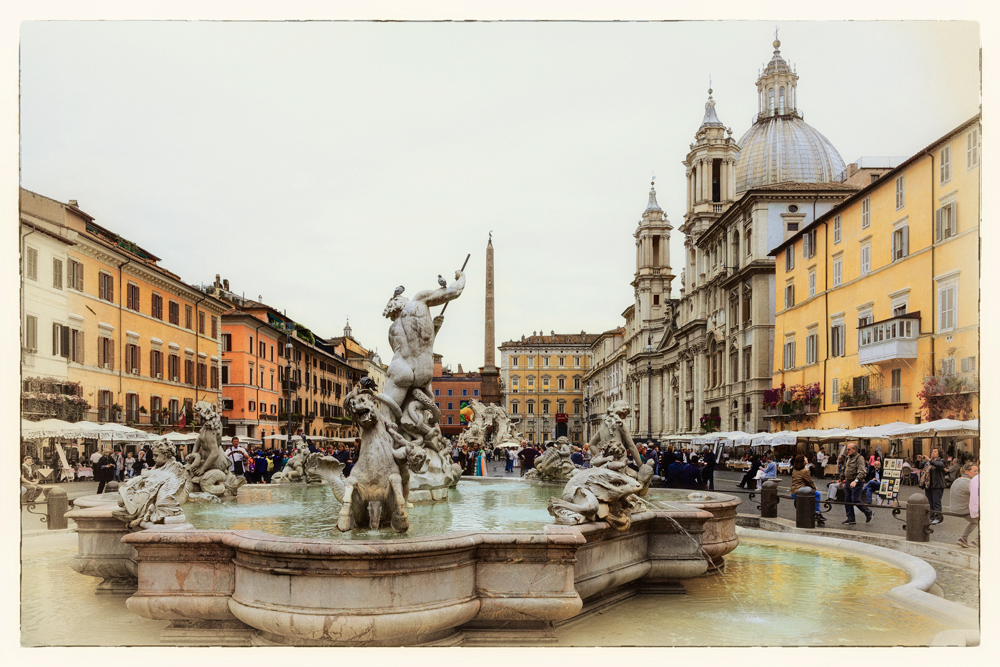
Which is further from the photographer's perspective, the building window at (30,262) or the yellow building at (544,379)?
the yellow building at (544,379)

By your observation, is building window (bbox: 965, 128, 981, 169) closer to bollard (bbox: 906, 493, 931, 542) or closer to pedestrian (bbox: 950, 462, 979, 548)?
pedestrian (bbox: 950, 462, 979, 548)

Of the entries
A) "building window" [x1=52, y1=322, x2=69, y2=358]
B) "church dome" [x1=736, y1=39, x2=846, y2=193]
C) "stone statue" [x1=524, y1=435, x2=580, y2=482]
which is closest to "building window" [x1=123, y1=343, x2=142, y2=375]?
"building window" [x1=52, y1=322, x2=69, y2=358]

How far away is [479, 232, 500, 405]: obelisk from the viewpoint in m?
39.7

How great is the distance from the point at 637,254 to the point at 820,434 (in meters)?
62.5

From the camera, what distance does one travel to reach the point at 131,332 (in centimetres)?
3041

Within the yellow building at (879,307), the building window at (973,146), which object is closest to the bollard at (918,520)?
the yellow building at (879,307)

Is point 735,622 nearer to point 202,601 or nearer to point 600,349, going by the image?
point 202,601

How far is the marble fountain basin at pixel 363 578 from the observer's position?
17.0 feet

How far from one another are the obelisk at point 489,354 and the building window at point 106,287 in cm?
1609

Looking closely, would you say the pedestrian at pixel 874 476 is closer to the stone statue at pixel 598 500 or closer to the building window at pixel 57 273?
the stone statue at pixel 598 500

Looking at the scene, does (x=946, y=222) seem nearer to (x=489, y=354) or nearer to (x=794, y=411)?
(x=794, y=411)

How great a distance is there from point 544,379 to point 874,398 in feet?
332

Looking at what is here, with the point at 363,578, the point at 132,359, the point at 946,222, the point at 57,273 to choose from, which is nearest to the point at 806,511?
the point at 363,578
